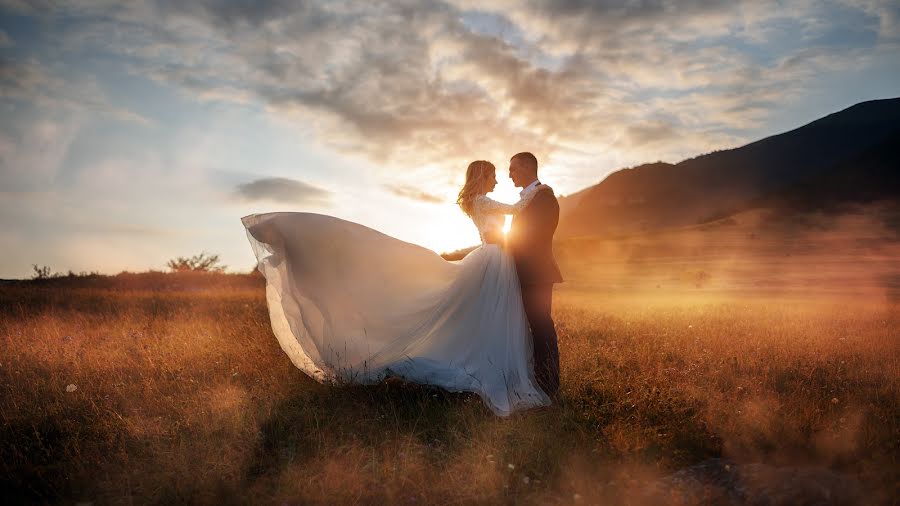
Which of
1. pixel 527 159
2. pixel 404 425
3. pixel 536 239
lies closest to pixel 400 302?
pixel 404 425

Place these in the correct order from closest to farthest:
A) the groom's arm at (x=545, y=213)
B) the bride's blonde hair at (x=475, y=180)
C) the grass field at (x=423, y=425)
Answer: the grass field at (x=423, y=425), the groom's arm at (x=545, y=213), the bride's blonde hair at (x=475, y=180)

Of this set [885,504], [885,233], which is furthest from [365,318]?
[885,233]

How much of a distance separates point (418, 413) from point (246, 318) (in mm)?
7659

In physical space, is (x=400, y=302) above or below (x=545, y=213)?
below

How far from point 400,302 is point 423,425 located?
5.82 feet

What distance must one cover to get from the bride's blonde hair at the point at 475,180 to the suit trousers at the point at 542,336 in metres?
1.31

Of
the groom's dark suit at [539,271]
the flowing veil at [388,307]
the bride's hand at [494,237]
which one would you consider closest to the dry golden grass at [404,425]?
the flowing veil at [388,307]

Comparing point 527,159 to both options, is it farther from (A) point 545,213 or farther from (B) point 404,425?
(B) point 404,425

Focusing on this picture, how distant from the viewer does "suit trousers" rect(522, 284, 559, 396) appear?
242 inches

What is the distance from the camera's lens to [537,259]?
20.2 ft

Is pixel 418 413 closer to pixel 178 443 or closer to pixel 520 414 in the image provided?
pixel 520 414

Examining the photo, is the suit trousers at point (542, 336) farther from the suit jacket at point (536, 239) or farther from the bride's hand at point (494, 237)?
the bride's hand at point (494, 237)

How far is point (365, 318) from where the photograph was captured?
21.8 ft

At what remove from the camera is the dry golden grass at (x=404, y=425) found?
13.6ft
